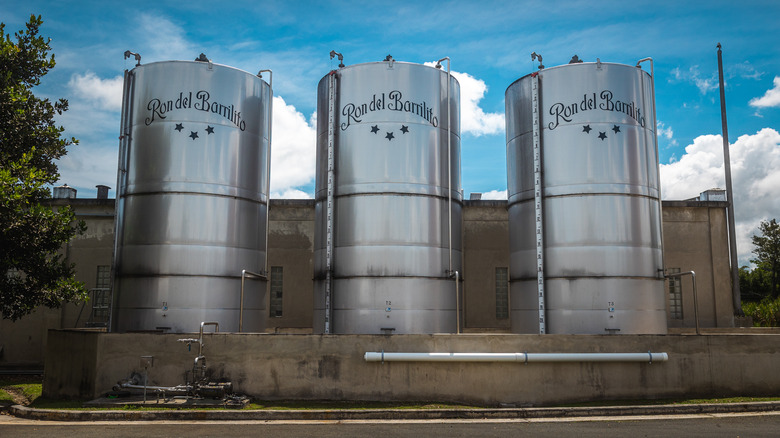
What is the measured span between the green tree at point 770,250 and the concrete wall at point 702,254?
45.1 meters

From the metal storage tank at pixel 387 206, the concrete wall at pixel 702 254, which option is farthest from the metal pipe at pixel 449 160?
the concrete wall at pixel 702 254

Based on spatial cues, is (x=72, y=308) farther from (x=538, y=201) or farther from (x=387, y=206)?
(x=538, y=201)

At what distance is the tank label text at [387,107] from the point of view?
16266 mm

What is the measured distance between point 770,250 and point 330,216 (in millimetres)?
62609

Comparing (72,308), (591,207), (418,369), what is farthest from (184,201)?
(591,207)

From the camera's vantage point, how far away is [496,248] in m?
22.2

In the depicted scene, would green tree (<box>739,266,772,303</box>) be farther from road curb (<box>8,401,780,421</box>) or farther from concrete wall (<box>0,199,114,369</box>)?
concrete wall (<box>0,199,114,369</box>)

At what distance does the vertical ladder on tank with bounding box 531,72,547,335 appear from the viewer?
52.9 feet

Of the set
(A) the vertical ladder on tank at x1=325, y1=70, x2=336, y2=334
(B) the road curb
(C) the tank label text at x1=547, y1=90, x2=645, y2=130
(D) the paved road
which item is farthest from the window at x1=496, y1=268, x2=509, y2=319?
(D) the paved road

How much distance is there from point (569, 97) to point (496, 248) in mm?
7468

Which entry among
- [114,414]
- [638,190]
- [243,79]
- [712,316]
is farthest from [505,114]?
[114,414]

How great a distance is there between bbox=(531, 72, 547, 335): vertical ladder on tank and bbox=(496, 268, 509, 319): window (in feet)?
18.9

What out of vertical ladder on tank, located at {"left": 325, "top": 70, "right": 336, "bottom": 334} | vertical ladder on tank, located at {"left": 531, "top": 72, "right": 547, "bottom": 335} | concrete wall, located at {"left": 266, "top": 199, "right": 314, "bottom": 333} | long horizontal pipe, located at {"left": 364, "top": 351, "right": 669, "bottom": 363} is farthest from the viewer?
concrete wall, located at {"left": 266, "top": 199, "right": 314, "bottom": 333}

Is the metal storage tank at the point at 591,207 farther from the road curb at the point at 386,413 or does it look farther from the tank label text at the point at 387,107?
the tank label text at the point at 387,107
